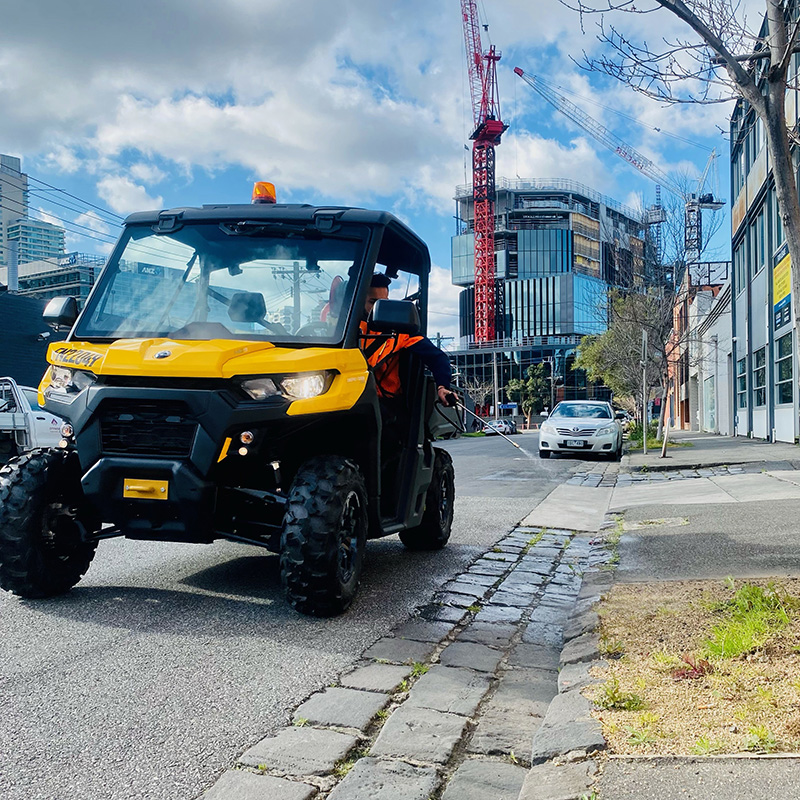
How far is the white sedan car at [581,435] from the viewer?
2144 cm

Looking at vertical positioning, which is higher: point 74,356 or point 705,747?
point 74,356

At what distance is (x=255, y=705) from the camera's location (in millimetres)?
3479

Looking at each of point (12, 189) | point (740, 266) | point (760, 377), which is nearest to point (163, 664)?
point (760, 377)

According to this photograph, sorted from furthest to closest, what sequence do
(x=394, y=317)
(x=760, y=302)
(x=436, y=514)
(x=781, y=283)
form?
(x=760, y=302)
(x=781, y=283)
(x=436, y=514)
(x=394, y=317)

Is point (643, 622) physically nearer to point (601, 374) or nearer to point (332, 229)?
point (332, 229)

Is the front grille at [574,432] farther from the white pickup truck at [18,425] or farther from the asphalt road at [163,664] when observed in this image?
the asphalt road at [163,664]

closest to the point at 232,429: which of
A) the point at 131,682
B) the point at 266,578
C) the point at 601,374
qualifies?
the point at 131,682

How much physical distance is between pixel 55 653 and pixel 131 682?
0.62 meters

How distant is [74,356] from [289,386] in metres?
1.32

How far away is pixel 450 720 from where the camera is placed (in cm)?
340

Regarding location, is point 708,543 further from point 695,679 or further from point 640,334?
point 640,334

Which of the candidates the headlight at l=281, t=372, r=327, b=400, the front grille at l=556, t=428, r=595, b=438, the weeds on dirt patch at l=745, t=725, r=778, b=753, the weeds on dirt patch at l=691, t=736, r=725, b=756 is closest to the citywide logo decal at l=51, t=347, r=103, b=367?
the headlight at l=281, t=372, r=327, b=400

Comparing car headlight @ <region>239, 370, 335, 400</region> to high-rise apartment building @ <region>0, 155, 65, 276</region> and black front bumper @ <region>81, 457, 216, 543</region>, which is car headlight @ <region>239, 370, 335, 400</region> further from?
high-rise apartment building @ <region>0, 155, 65, 276</region>

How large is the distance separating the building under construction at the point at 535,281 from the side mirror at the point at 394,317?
95184 millimetres
